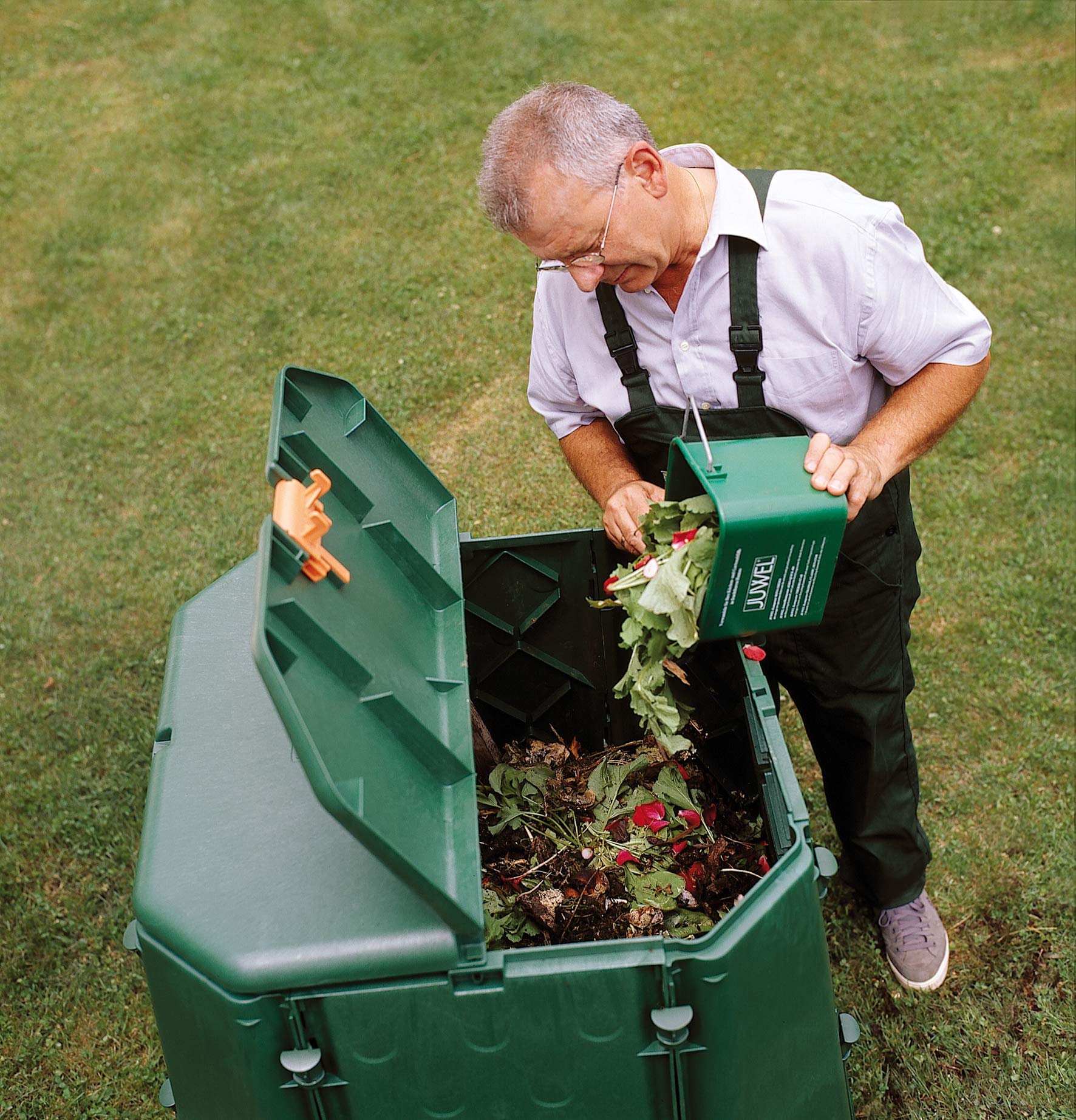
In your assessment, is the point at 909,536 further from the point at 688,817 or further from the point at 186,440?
the point at 186,440

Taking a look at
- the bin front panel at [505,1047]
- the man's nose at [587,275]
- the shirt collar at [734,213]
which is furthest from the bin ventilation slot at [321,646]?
the shirt collar at [734,213]

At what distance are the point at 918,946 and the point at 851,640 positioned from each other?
1.13 m

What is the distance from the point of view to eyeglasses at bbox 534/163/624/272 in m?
2.33

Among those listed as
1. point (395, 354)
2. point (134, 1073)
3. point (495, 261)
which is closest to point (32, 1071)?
point (134, 1073)

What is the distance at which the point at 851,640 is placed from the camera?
2875 millimetres

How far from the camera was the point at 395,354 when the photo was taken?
19.7 feet

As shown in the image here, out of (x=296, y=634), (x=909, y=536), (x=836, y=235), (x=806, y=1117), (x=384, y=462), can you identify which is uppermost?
(x=836, y=235)

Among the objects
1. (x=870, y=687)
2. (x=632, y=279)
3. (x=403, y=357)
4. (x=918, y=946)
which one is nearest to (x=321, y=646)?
(x=632, y=279)

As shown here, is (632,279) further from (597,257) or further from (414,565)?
(414,565)

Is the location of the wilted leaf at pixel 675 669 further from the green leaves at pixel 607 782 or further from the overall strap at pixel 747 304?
the overall strap at pixel 747 304

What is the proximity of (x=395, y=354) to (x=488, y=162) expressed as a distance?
367 cm

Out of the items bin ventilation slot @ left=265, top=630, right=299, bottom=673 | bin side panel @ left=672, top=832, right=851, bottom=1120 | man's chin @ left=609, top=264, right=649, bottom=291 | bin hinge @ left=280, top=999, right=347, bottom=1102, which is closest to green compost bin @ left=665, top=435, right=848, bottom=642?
man's chin @ left=609, top=264, right=649, bottom=291

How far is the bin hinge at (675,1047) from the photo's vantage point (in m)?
1.86

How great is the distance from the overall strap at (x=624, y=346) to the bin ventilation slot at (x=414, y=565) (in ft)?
2.20
